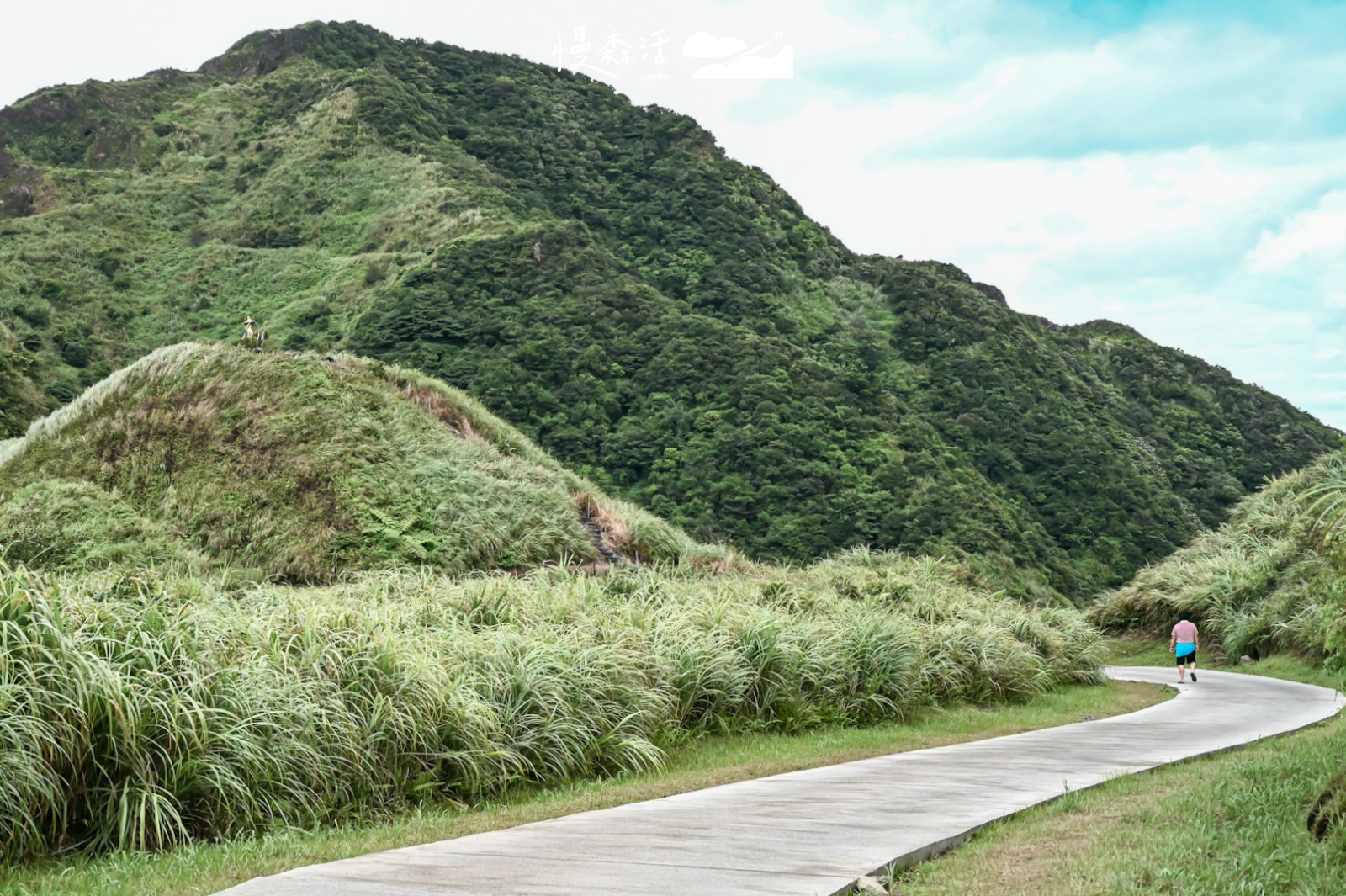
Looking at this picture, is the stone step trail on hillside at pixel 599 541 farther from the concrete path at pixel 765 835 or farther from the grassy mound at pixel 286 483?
the concrete path at pixel 765 835

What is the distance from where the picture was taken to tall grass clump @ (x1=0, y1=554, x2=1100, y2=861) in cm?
598

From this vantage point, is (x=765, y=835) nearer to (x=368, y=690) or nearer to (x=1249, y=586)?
(x=368, y=690)

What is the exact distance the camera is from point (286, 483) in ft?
57.1

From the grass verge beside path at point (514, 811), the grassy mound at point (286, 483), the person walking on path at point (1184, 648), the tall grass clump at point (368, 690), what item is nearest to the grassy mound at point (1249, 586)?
the person walking on path at point (1184, 648)

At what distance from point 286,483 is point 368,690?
34.3ft

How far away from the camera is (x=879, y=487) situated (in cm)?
4097

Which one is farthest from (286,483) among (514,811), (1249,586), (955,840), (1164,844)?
(1249,586)

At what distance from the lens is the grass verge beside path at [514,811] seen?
505cm

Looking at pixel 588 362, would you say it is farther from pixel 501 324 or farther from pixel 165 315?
pixel 165 315

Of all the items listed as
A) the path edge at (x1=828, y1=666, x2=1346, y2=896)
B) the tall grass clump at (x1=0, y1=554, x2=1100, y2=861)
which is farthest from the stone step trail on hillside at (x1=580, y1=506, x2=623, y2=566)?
the path edge at (x1=828, y1=666, x2=1346, y2=896)

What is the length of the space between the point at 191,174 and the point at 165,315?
1882cm

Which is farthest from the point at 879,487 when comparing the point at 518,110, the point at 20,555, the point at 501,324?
the point at 518,110

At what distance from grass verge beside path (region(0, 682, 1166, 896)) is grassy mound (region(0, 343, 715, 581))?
7.14 m

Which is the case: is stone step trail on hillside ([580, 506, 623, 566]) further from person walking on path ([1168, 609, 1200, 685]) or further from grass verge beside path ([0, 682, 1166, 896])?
person walking on path ([1168, 609, 1200, 685])
